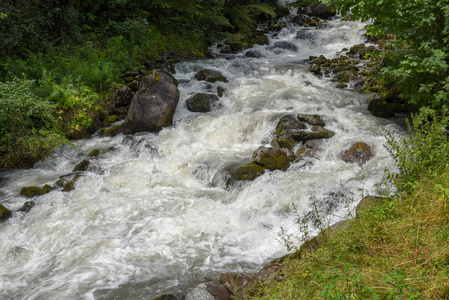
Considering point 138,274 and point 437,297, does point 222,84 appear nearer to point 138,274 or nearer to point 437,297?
point 138,274

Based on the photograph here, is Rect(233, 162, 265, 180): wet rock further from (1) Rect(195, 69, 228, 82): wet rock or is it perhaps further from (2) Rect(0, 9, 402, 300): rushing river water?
(1) Rect(195, 69, 228, 82): wet rock

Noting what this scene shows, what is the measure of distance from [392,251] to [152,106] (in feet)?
28.4

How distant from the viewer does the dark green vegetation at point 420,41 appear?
6.56 metres

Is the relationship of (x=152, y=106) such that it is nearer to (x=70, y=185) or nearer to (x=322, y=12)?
(x=70, y=185)

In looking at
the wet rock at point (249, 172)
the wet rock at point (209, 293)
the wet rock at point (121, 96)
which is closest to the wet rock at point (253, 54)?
the wet rock at point (121, 96)

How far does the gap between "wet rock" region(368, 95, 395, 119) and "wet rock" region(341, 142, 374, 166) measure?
2.74 meters

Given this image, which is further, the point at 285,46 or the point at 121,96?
the point at 285,46

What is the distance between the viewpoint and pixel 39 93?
31.1ft

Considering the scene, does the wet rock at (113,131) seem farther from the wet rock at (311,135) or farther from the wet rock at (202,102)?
the wet rock at (311,135)

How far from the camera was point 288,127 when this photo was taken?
9438mm

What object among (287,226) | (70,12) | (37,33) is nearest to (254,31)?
(70,12)

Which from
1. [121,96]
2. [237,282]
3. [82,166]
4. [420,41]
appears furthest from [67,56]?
[420,41]

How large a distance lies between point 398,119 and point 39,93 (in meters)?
11.5

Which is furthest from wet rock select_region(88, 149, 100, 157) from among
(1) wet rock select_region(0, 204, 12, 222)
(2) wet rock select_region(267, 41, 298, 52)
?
(2) wet rock select_region(267, 41, 298, 52)
